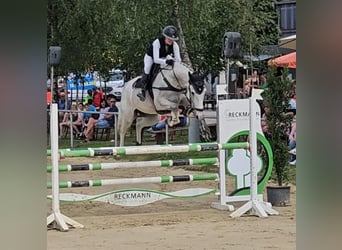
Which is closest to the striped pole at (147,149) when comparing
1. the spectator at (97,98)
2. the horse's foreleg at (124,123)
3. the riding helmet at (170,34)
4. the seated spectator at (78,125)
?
the horse's foreleg at (124,123)

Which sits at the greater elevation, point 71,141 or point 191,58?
point 191,58

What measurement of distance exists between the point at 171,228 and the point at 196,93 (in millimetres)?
5467

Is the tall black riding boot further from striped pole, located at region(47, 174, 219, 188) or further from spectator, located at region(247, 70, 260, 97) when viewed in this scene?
striped pole, located at region(47, 174, 219, 188)

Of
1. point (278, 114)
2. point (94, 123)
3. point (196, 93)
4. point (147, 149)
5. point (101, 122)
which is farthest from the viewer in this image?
point (94, 123)

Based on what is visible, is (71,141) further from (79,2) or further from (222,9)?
(222,9)

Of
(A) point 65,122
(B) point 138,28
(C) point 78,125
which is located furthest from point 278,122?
(A) point 65,122

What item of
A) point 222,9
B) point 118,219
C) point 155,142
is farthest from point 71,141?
point 118,219

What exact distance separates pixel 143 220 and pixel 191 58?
26.8 ft

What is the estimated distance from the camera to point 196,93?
11.2 metres

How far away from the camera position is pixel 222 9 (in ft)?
46.9

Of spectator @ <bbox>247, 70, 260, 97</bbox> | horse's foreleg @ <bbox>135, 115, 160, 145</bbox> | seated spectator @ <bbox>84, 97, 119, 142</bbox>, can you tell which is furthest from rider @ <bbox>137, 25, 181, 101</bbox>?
seated spectator @ <bbox>84, 97, 119, 142</bbox>

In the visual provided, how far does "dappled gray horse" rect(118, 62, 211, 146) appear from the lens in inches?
422

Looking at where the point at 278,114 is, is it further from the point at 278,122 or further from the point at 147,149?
the point at 147,149
